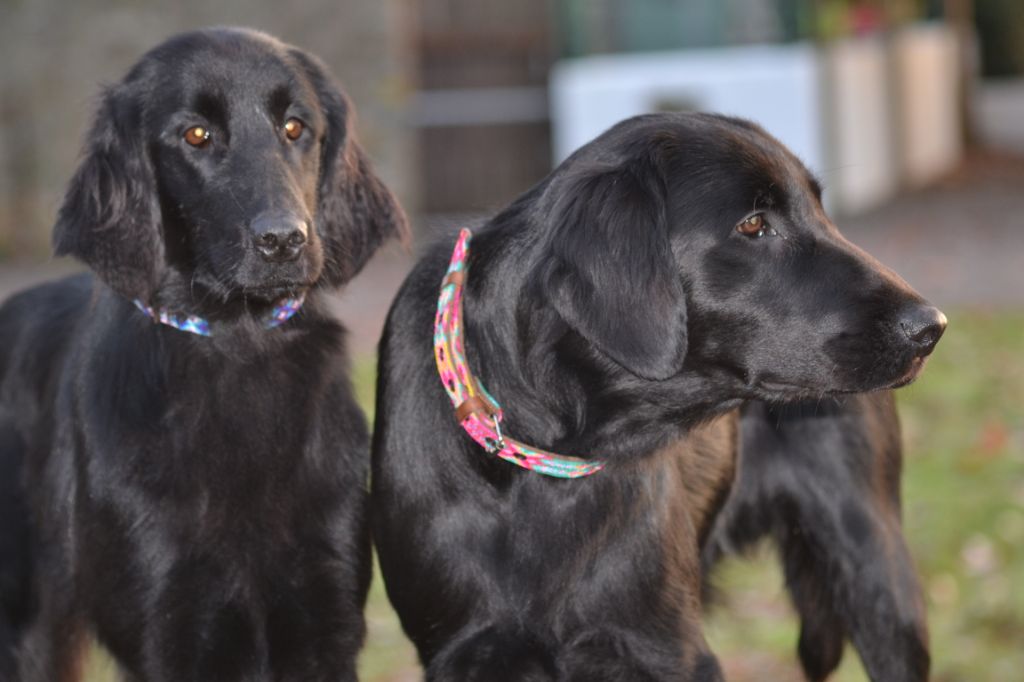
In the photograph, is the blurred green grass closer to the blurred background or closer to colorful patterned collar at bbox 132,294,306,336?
colorful patterned collar at bbox 132,294,306,336

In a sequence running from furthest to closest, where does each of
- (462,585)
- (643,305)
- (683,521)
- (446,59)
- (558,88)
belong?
1. (446,59)
2. (558,88)
3. (683,521)
4. (462,585)
5. (643,305)

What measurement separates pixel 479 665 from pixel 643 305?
0.89 meters

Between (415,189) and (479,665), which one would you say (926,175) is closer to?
(415,189)

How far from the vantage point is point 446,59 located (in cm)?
1492

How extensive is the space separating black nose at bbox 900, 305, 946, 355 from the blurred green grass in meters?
1.19

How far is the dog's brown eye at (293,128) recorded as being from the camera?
12.9 ft

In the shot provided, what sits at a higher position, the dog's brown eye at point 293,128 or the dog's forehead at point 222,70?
the dog's forehead at point 222,70

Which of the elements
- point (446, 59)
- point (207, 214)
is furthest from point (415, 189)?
point (207, 214)

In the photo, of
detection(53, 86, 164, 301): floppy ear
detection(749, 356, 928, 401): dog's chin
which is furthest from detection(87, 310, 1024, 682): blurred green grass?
detection(749, 356, 928, 401): dog's chin

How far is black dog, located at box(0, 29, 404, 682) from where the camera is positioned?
3.66 m

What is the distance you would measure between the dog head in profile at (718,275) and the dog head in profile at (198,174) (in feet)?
2.21

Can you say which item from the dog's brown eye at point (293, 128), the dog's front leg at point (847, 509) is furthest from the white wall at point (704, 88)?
the dog's brown eye at point (293, 128)

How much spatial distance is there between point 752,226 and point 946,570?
294cm

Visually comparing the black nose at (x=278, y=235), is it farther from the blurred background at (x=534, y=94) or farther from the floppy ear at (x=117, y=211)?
the blurred background at (x=534, y=94)
